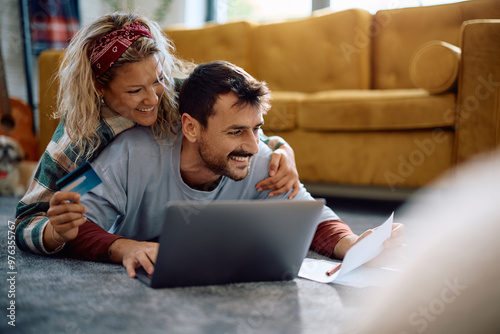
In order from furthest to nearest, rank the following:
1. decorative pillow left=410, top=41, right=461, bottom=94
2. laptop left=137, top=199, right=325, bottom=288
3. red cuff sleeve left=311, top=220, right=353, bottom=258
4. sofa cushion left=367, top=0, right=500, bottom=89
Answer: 1. sofa cushion left=367, top=0, right=500, bottom=89
2. decorative pillow left=410, top=41, right=461, bottom=94
3. red cuff sleeve left=311, top=220, right=353, bottom=258
4. laptop left=137, top=199, right=325, bottom=288

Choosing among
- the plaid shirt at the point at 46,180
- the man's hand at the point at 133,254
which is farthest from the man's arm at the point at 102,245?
the plaid shirt at the point at 46,180

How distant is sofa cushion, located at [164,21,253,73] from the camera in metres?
3.02

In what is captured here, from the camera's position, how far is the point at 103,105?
4.67ft

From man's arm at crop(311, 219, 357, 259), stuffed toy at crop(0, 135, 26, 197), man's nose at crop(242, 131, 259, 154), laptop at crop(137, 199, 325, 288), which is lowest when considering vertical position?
stuffed toy at crop(0, 135, 26, 197)

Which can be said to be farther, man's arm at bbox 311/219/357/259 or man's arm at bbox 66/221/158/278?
man's arm at bbox 311/219/357/259

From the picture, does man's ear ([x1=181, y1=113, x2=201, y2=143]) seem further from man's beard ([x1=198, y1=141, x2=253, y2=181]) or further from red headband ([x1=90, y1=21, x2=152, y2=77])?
red headband ([x1=90, y1=21, x2=152, y2=77])

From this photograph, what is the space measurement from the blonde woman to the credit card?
25cm

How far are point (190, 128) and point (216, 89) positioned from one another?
0.46 feet

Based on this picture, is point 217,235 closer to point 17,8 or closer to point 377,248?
point 377,248

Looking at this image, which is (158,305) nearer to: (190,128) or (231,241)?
(231,241)

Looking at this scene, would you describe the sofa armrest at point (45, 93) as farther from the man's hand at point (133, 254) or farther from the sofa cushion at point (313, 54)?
the man's hand at point (133, 254)

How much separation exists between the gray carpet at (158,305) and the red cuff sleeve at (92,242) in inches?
1.8

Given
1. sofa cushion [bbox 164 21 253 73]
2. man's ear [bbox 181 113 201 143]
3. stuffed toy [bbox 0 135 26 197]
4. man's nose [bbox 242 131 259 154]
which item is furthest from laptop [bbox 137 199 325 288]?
sofa cushion [bbox 164 21 253 73]

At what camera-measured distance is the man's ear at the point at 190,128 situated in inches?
51.6
